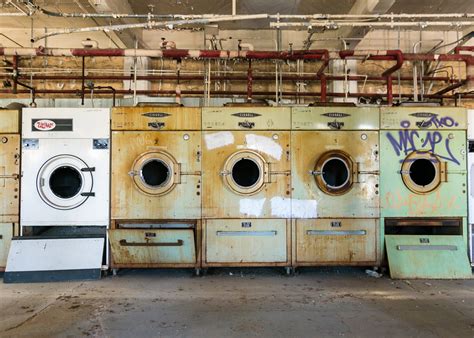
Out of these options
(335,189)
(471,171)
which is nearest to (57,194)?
(335,189)

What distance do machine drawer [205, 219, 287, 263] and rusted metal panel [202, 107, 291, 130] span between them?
3.22ft

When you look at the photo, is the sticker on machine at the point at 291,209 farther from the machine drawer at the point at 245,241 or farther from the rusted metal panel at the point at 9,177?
the rusted metal panel at the point at 9,177

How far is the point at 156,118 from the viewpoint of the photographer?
11.6ft

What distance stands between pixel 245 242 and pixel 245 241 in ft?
0.03

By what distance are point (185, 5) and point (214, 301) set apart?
158 inches

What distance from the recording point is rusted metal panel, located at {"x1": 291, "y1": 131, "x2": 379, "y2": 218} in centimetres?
355

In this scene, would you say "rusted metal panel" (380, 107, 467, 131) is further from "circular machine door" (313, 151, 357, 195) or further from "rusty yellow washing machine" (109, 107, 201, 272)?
"rusty yellow washing machine" (109, 107, 201, 272)

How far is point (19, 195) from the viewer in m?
3.51

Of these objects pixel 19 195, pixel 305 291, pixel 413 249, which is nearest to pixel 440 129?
pixel 413 249

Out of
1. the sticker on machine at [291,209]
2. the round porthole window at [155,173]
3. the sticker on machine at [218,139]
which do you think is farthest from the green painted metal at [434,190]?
the round porthole window at [155,173]

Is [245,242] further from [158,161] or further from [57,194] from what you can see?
[57,194]

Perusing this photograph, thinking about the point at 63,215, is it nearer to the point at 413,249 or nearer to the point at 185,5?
the point at 185,5

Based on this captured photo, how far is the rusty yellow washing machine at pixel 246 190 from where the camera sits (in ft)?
11.5

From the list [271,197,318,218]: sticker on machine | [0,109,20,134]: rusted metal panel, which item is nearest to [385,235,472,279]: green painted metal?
[271,197,318,218]: sticker on machine
